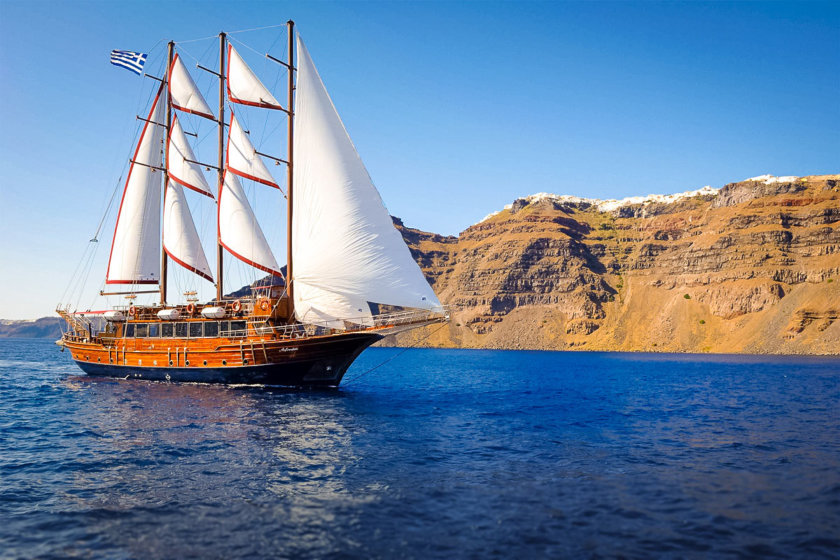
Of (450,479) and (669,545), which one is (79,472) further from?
(669,545)

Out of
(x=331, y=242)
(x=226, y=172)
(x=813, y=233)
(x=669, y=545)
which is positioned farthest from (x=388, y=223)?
(x=813, y=233)

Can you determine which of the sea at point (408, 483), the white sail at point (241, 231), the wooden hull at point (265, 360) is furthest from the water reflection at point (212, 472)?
the white sail at point (241, 231)

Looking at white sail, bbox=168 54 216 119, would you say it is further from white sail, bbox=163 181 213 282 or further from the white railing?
the white railing

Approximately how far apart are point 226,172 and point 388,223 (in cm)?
1706

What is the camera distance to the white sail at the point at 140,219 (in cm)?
4984

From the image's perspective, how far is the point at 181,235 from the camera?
48469mm

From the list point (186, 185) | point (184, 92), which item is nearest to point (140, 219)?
point (186, 185)

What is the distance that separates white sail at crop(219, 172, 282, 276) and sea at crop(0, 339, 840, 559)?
13.7 meters

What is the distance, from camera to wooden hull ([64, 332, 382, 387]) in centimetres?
3753

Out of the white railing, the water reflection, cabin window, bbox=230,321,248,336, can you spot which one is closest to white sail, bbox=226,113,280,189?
cabin window, bbox=230,321,248,336

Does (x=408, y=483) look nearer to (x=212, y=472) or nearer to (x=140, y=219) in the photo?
(x=212, y=472)

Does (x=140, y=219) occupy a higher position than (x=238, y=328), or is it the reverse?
(x=140, y=219)

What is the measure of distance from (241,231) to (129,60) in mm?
18348

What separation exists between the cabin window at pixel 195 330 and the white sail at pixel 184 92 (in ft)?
Answer: 63.7
